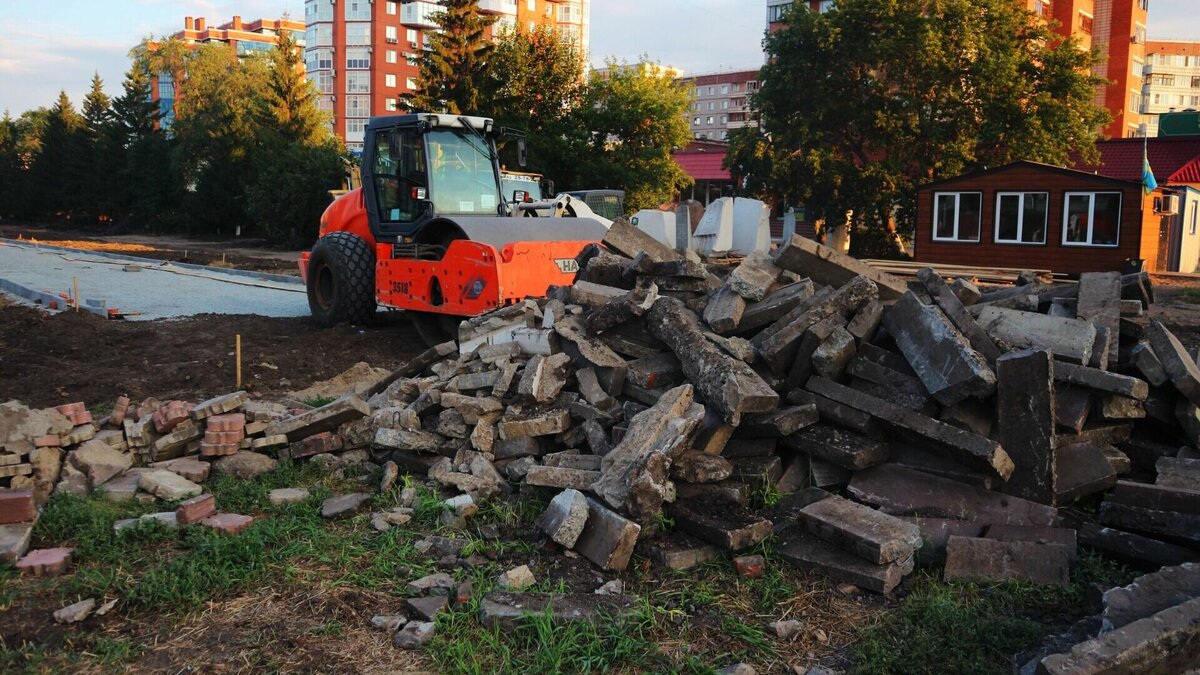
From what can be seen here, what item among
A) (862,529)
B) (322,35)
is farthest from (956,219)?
(322,35)

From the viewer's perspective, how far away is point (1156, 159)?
3003 centimetres

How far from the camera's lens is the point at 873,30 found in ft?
97.3

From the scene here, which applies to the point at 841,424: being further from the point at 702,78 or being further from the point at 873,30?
the point at 702,78

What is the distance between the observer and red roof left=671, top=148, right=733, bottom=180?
45062 mm

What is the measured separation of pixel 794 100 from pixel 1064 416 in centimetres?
2750

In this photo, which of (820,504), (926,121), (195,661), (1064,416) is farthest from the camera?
(926,121)

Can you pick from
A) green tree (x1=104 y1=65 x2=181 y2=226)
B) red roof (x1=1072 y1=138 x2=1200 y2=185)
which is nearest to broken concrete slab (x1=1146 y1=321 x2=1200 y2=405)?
red roof (x1=1072 y1=138 x2=1200 y2=185)

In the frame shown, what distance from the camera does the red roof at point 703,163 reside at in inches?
1774

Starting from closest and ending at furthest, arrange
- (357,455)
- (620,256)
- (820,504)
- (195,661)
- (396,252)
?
1. (195,661)
2. (820,504)
3. (357,455)
4. (620,256)
5. (396,252)

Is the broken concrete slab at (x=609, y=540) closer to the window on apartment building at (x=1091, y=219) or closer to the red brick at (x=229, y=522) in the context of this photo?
the red brick at (x=229, y=522)

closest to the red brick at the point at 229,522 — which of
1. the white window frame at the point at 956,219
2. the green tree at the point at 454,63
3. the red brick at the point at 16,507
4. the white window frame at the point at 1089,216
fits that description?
the red brick at the point at 16,507

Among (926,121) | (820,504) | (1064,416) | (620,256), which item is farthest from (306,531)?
(926,121)

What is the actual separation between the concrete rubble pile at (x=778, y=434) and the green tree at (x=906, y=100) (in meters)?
23.8

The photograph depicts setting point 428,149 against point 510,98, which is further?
point 510,98
